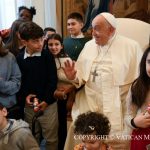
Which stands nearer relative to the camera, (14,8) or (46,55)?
(46,55)

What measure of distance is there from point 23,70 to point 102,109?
0.75 m

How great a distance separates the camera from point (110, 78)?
2.75 m

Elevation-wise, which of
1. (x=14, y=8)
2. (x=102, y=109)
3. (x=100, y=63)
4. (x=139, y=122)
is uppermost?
(x=14, y=8)

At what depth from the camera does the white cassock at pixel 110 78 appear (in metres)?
2.73

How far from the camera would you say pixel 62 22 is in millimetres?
4508

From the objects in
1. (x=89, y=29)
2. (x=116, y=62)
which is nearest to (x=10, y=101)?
(x=116, y=62)

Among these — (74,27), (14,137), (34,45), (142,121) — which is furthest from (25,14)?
(142,121)

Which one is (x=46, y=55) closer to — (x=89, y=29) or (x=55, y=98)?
(x=55, y=98)

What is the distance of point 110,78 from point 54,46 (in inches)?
22.7

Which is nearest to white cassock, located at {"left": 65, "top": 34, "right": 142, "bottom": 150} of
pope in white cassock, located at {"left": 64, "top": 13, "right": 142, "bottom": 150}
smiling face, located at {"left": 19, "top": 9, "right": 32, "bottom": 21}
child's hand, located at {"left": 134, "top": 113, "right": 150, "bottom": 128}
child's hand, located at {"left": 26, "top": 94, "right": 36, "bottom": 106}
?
pope in white cassock, located at {"left": 64, "top": 13, "right": 142, "bottom": 150}

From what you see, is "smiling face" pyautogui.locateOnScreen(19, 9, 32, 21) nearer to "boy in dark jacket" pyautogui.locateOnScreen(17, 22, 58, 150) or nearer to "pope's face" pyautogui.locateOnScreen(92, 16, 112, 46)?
"boy in dark jacket" pyautogui.locateOnScreen(17, 22, 58, 150)

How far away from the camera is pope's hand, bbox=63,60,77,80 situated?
2594 mm

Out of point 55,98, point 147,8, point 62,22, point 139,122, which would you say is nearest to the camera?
point 139,122

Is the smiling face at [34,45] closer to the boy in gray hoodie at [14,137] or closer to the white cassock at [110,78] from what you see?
the white cassock at [110,78]
